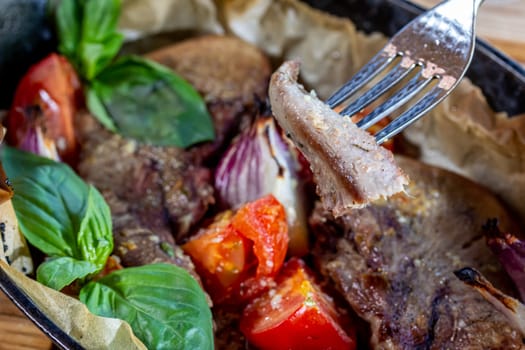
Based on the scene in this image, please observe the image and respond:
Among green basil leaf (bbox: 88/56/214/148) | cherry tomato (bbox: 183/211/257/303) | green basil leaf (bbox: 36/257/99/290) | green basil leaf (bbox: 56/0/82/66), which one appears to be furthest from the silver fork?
green basil leaf (bbox: 56/0/82/66)

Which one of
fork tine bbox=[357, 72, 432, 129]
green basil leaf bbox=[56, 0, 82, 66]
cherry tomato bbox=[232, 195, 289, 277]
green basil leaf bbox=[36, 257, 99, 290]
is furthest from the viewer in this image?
green basil leaf bbox=[56, 0, 82, 66]

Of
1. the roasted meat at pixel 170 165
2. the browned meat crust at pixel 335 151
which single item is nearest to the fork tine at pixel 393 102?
the browned meat crust at pixel 335 151

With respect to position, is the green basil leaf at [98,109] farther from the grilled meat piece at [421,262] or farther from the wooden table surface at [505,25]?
the wooden table surface at [505,25]

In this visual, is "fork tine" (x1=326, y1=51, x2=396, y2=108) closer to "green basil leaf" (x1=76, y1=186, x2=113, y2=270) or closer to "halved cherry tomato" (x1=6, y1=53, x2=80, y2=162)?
"green basil leaf" (x1=76, y1=186, x2=113, y2=270)

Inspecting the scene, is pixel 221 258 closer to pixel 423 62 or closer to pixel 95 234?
pixel 95 234

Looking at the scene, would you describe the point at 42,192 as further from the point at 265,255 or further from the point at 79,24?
the point at 79,24

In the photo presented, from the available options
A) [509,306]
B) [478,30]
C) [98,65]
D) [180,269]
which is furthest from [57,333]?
[478,30]

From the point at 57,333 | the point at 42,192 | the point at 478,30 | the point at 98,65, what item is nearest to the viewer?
the point at 57,333
